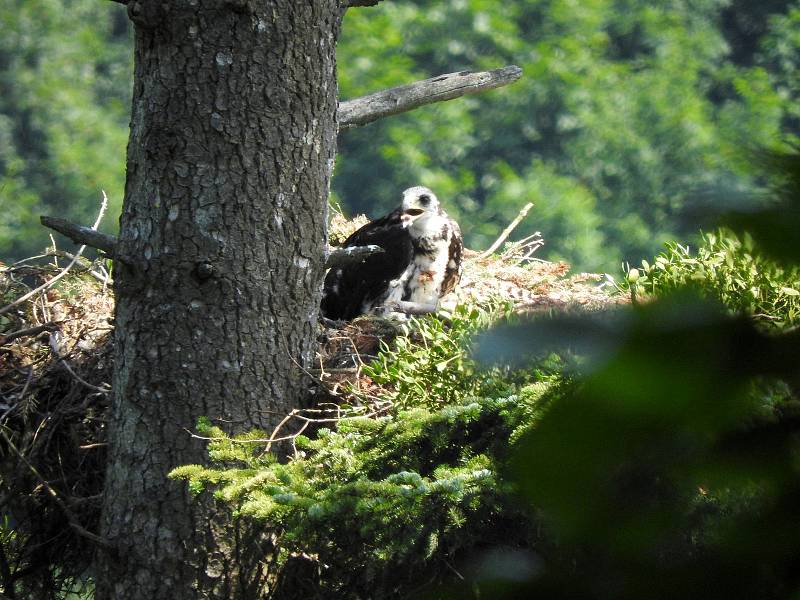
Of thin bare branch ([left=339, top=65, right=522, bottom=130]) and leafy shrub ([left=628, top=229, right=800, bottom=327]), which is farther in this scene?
thin bare branch ([left=339, top=65, right=522, bottom=130])

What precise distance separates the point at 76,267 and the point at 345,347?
1.06 meters

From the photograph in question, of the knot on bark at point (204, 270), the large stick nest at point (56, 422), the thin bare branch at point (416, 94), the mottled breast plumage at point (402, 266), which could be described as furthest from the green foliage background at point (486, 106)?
the knot on bark at point (204, 270)

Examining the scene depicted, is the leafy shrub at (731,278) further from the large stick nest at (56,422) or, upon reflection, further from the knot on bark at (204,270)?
the knot on bark at (204,270)

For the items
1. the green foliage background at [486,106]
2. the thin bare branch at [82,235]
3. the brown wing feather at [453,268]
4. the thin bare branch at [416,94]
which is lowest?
the green foliage background at [486,106]

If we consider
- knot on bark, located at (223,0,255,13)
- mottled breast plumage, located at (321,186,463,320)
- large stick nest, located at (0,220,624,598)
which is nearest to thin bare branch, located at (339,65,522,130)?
large stick nest, located at (0,220,624,598)

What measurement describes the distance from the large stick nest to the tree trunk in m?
0.27

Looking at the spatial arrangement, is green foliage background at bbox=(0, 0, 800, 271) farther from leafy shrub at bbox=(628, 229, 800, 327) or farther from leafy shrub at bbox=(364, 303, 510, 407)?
leafy shrub at bbox=(364, 303, 510, 407)

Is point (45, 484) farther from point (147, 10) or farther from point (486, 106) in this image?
point (486, 106)

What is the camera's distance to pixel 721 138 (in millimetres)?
342

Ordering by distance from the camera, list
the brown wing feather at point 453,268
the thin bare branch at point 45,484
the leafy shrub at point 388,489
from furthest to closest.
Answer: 1. the brown wing feather at point 453,268
2. the thin bare branch at point 45,484
3. the leafy shrub at point 388,489

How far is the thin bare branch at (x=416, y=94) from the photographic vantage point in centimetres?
308

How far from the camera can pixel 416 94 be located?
323 centimetres

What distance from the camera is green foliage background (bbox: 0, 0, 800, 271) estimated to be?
13336 mm

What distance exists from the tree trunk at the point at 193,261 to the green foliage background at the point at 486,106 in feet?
35.0
